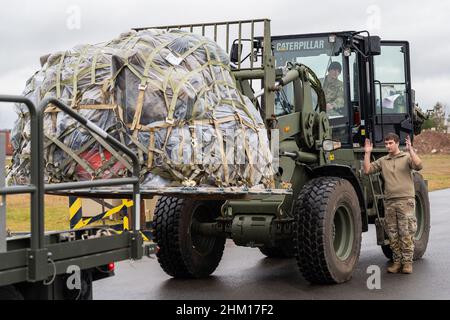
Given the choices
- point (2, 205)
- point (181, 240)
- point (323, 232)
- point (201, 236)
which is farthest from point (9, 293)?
point (201, 236)

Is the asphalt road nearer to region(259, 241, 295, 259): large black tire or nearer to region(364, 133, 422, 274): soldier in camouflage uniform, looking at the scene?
region(259, 241, 295, 259): large black tire

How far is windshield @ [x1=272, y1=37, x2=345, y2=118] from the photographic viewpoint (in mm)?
10477

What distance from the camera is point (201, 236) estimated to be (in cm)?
981

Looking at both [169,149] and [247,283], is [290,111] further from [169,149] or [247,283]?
[169,149]

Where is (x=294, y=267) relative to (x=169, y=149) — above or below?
below

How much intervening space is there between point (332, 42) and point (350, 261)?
2968mm

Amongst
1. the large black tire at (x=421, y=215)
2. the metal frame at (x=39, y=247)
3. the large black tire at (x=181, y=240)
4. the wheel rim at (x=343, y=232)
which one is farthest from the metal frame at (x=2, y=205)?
the large black tire at (x=421, y=215)

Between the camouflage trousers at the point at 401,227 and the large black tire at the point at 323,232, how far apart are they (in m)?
0.78

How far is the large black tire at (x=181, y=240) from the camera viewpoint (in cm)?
939

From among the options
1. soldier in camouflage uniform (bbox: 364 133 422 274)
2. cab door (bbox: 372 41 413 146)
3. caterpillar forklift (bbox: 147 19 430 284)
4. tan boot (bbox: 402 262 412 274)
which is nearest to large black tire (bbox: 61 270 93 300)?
caterpillar forklift (bbox: 147 19 430 284)

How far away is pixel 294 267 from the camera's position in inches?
417

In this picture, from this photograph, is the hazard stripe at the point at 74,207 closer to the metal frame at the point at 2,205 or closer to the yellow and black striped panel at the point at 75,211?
the yellow and black striped panel at the point at 75,211

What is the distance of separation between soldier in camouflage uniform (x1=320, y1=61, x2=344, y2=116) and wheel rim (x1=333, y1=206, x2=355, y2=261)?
1.79 m
